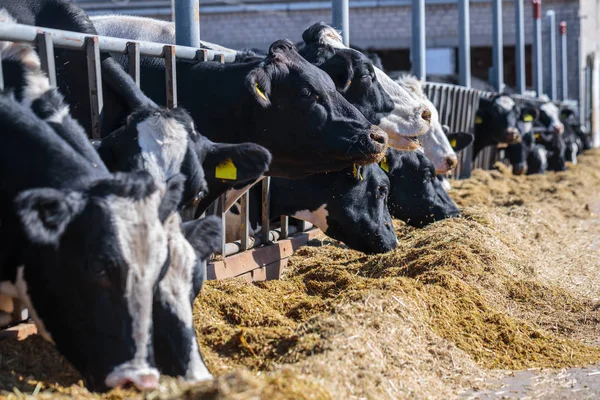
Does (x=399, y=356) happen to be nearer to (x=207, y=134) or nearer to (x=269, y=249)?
(x=207, y=134)

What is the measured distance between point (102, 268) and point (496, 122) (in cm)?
1548

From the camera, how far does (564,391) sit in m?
4.62

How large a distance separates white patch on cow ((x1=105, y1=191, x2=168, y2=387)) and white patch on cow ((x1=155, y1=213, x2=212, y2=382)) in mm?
290

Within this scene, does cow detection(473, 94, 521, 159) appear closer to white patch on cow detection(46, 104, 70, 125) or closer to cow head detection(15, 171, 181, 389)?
white patch on cow detection(46, 104, 70, 125)

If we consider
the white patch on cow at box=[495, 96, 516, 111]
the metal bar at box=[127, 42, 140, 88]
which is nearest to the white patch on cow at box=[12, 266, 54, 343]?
the metal bar at box=[127, 42, 140, 88]

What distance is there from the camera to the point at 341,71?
814cm

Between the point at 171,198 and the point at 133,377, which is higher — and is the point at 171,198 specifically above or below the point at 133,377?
above

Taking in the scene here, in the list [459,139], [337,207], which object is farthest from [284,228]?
[459,139]

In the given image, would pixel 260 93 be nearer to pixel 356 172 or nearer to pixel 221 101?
pixel 221 101

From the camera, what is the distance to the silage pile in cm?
409

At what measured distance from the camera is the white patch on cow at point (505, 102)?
18.6 m

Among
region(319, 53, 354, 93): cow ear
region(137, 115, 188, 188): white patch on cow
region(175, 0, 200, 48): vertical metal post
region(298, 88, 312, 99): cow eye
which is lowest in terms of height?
region(137, 115, 188, 188): white patch on cow

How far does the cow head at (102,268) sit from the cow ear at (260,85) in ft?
8.15

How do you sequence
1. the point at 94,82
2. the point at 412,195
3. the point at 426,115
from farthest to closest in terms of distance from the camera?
the point at 412,195 → the point at 426,115 → the point at 94,82
